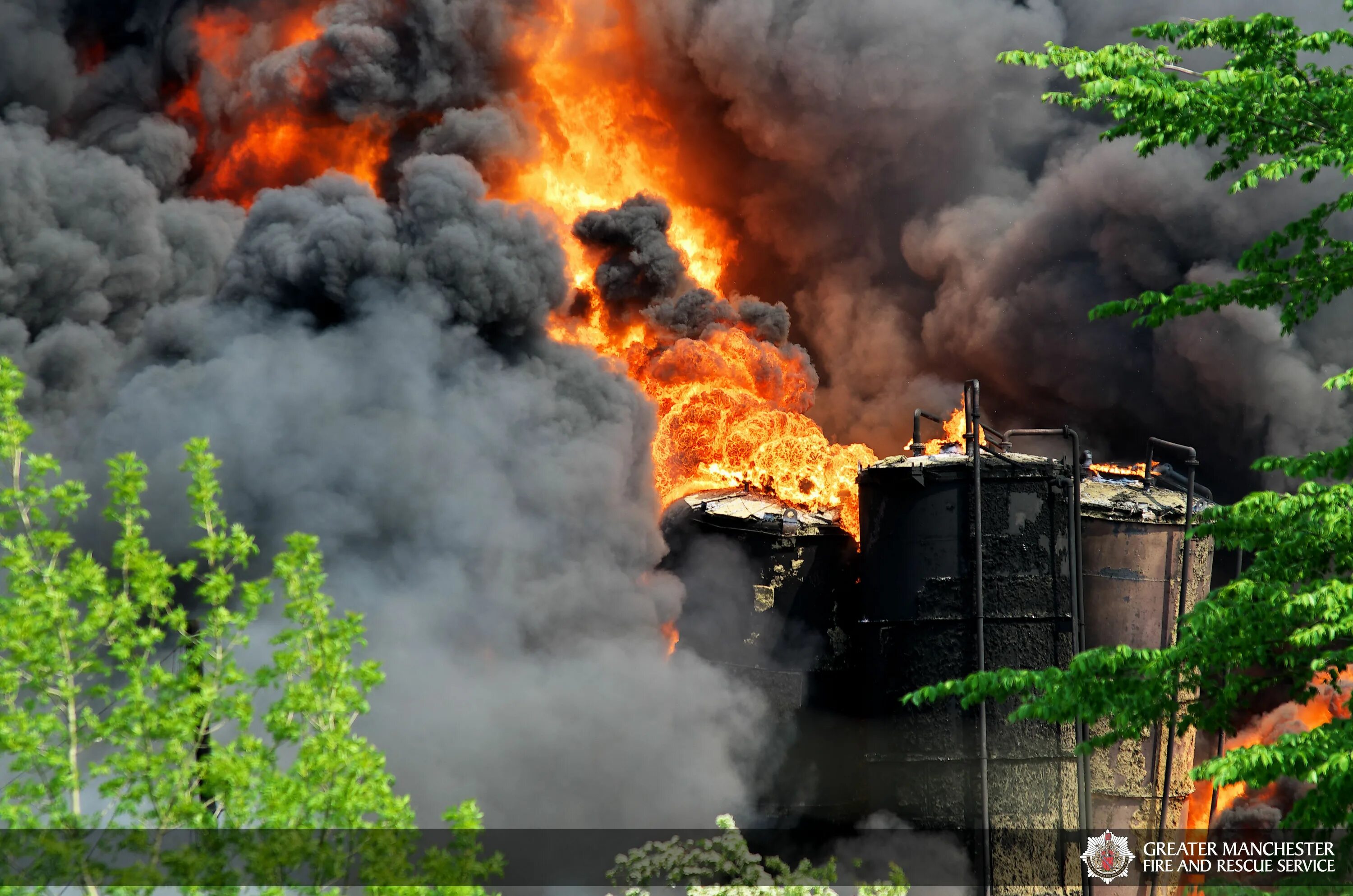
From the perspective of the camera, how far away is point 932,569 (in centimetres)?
2148

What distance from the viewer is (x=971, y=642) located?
20.9 m

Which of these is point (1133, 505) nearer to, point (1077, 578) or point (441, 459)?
point (1077, 578)

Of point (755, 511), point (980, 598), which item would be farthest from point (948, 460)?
point (755, 511)

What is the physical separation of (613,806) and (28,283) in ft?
57.3

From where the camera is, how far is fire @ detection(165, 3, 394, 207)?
1280 inches

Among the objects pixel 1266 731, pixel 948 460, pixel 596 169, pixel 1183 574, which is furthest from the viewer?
pixel 596 169

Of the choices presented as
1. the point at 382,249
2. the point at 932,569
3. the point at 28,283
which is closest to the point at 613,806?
the point at 932,569

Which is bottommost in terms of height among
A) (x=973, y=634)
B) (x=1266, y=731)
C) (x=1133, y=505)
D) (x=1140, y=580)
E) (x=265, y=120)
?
(x=1266, y=731)

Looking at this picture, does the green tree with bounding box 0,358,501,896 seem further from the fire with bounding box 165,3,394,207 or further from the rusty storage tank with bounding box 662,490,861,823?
the fire with bounding box 165,3,394,207

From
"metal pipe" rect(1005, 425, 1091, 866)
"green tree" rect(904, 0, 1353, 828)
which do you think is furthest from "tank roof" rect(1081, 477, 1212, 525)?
"green tree" rect(904, 0, 1353, 828)

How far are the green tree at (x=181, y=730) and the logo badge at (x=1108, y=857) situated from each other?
49.0 ft

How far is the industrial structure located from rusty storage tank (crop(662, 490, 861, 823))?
0.04 metres

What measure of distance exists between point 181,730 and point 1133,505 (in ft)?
63.0

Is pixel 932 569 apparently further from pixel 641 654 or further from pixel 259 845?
pixel 259 845
